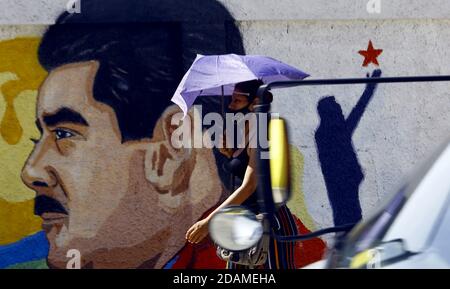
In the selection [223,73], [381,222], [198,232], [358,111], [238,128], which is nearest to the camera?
[381,222]

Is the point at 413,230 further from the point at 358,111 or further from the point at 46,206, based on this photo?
the point at 46,206

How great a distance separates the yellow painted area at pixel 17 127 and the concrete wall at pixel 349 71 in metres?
0.04

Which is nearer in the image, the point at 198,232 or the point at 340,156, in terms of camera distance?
the point at 198,232

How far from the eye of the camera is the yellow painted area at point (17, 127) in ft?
25.3

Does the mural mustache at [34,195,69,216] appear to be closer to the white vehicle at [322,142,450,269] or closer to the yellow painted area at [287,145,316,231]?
the yellow painted area at [287,145,316,231]

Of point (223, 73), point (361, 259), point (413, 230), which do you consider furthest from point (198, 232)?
point (413, 230)

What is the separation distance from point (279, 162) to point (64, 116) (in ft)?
15.7

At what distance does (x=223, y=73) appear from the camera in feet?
20.5

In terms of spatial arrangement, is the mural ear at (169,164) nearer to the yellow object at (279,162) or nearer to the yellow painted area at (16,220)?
the yellow painted area at (16,220)

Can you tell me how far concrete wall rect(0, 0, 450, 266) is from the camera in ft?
25.2

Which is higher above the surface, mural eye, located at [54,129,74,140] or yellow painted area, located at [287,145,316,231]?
mural eye, located at [54,129,74,140]

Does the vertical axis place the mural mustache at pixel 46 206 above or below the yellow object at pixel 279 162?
above

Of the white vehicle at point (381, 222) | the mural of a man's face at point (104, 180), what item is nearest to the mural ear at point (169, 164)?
the mural of a man's face at point (104, 180)

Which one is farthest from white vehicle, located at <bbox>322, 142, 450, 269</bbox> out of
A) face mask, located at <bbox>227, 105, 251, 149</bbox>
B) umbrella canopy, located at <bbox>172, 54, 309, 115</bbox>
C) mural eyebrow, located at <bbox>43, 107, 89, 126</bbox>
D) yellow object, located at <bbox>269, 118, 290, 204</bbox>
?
mural eyebrow, located at <bbox>43, 107, 89, 126</bbox>
